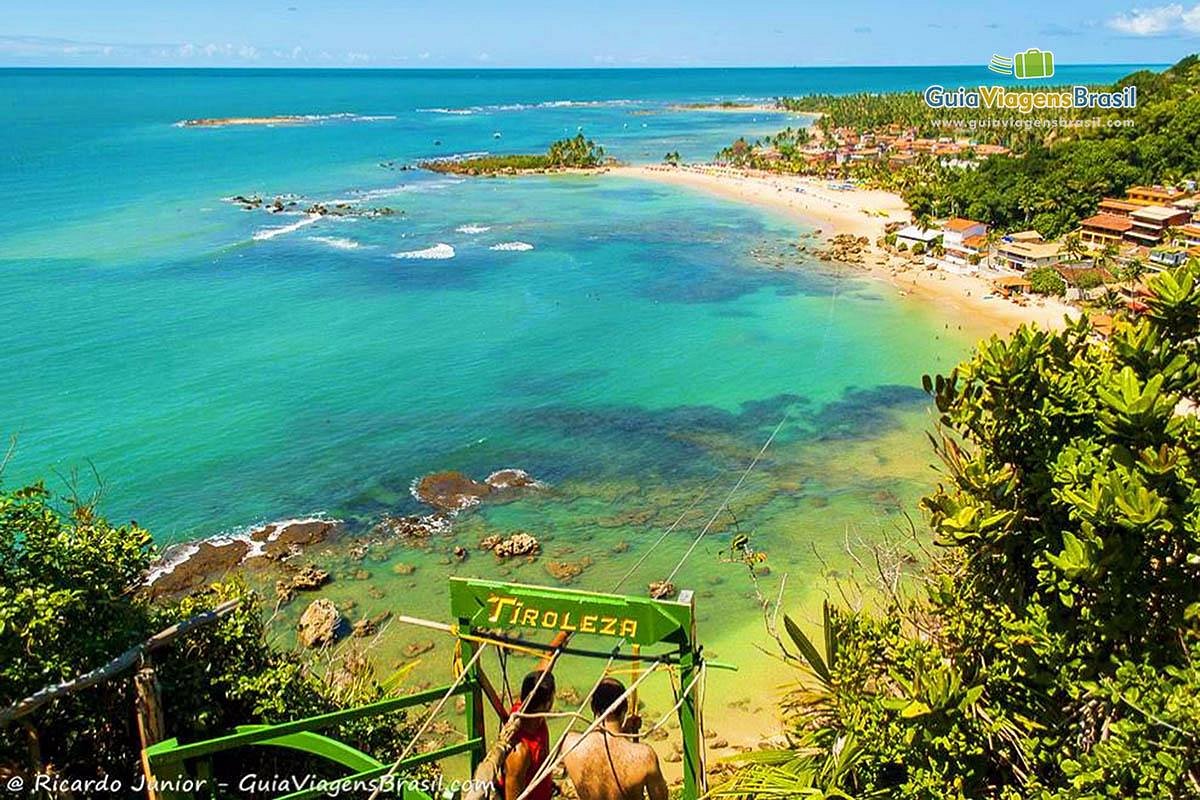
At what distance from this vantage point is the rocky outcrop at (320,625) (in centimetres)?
1530

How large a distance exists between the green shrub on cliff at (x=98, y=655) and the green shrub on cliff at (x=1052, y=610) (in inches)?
169

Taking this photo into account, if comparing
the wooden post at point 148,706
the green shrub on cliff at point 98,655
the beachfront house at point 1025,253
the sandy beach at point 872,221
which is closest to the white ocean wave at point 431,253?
the sandy beach at point 872,221

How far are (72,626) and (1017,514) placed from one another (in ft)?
22.2

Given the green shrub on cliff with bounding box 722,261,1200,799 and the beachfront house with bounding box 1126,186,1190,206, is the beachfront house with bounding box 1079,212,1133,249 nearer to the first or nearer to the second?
the beachfront house with bounding box 1126,186,1190,206

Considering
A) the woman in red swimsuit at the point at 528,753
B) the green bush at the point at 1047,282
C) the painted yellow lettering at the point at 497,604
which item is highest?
the painted yellow lettering at the point at 497,604

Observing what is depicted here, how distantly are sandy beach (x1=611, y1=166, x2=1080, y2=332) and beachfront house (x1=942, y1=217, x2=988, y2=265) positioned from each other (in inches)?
59.4

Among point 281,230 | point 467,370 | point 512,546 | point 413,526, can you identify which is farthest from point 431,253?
point 512,546

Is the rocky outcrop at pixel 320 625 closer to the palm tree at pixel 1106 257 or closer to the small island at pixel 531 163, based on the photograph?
the palm tree at pixel 1106 257

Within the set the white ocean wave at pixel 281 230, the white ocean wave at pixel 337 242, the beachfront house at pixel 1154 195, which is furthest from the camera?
the white ocean wave at pixel 281 230

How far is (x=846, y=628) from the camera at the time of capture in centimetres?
668

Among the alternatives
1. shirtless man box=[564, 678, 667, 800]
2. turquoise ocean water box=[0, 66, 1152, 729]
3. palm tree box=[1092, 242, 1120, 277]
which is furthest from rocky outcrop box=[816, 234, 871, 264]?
shirtless man box=[564, 678, 667, 800]

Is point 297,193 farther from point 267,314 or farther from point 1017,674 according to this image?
point 1017,674

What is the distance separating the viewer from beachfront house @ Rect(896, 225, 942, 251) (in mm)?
46125

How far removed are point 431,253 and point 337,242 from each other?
6.73 m
